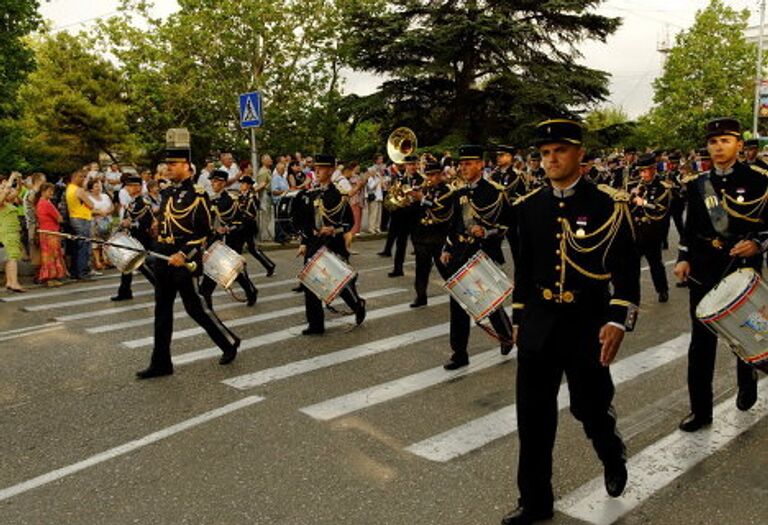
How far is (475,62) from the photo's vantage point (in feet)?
87.6

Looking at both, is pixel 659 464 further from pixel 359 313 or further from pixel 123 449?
pixel 359 313

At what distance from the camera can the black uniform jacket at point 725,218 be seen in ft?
16.6

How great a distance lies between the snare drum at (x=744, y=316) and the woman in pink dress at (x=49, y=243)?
10.9m

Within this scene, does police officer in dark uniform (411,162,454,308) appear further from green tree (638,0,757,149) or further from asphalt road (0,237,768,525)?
green tree (638,0,757,149)

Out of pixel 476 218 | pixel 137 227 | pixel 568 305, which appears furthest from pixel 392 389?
pixel 137 227

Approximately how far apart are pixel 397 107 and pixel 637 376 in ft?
72.8

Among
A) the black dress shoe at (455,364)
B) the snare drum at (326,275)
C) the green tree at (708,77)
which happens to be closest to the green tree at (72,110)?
the snare drum at (326,275)

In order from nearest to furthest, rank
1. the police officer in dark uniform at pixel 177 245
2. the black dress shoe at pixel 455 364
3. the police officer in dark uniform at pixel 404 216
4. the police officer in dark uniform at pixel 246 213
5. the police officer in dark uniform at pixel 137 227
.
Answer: the police officer in dark uniform at pixel 177 245
the black dress shoe at pixel 455 364
the police officer in dark uniform at pixel 137 227
the police officer in dark uniform at pixel 246 213
the police officer in dark uniform at pixel 404 216

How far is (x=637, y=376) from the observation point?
6.59 m

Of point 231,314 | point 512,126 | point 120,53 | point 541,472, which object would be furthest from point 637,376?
point 120,53

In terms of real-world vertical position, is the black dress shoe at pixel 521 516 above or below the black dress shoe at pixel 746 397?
below

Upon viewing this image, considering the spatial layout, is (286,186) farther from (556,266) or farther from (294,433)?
(556,266)

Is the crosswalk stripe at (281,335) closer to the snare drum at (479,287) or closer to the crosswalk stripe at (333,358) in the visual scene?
the crosswalk stripe at (333,358)

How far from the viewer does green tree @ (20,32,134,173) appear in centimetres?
3039
